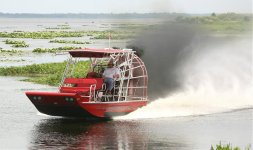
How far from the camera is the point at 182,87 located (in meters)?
41.6

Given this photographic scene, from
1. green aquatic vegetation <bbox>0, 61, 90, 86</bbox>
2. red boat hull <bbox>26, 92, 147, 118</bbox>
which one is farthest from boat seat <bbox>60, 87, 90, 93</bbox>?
green aquatic vegetation <bbox>0, 61, 90, 86</bbox>

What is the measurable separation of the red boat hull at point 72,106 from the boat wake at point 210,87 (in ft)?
4.41

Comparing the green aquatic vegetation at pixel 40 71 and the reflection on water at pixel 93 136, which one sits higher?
the green aquatic vegetation at pixel 40 71

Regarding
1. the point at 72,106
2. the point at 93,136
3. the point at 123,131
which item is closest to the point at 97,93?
the point at 72,106

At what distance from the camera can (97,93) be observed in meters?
32.9

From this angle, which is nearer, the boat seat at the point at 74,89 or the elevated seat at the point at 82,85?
the boat seat at the point at 74,89

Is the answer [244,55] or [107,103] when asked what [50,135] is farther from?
[244,55]

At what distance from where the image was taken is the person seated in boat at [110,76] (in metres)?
33.5

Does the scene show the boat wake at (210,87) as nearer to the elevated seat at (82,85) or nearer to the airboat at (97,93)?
the airboat at (97,93)

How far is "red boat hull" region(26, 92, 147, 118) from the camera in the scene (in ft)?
102

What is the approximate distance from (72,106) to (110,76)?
2920mm

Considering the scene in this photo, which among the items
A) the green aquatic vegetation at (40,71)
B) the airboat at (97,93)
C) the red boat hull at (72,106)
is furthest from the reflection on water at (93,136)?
the green aquatic vegetation at (40,71)

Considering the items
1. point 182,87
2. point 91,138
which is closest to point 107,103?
point 91,138

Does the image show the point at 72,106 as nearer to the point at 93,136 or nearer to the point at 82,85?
the point at 82,85
